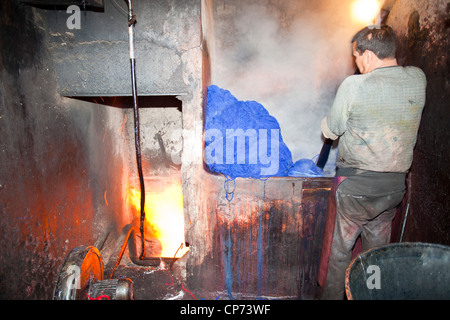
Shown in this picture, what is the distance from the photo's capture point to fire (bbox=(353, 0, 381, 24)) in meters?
3.89

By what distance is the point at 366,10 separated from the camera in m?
4.03

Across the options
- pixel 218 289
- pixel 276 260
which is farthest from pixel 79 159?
pixel 276 260

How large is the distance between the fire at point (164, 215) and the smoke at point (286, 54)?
2578mm

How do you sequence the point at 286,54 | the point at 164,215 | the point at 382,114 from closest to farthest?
1. the point at 382,114
2. the point at 286,54
3. the point at 164,215

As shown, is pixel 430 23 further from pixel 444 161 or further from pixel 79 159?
pixel 79 159

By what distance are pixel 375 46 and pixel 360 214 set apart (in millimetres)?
1678

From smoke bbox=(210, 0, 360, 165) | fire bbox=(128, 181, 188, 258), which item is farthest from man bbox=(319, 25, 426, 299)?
fire bbox=(128, 181, 188, 258)

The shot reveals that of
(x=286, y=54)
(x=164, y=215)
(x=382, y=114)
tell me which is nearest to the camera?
(x=382, y=114)

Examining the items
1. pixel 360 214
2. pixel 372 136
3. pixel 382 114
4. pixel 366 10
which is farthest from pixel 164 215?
pixel 366 10

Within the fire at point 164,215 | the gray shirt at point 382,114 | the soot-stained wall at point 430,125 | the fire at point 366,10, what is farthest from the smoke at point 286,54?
the fire at point 164,215

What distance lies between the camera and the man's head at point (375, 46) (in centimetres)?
236

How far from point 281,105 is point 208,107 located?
5.54 feet

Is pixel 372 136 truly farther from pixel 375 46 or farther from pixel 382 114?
pixel 375 46

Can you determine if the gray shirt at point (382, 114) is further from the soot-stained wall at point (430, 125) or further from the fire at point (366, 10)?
the fire at point (366, 10)
